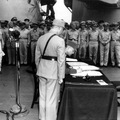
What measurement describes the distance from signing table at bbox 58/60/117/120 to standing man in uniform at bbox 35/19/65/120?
272 mm

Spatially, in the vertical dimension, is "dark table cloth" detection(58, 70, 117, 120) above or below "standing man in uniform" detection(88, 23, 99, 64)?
below

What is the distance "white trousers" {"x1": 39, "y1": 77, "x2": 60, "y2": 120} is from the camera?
3745mm

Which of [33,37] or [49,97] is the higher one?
[33,37]

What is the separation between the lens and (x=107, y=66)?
9.00 metres

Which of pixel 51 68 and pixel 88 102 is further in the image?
pixel 51 68

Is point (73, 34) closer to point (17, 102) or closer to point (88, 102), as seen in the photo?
point (17, 102)

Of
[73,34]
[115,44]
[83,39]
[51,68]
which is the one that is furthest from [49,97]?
[115,44]

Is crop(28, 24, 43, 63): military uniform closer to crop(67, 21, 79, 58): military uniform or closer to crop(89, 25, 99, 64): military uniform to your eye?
crop(67, 21, 79, 58): military uniform

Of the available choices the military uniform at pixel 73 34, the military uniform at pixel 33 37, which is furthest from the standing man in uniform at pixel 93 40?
the military uniform at pixel 33 37

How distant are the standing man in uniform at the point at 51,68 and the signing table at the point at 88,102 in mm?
272

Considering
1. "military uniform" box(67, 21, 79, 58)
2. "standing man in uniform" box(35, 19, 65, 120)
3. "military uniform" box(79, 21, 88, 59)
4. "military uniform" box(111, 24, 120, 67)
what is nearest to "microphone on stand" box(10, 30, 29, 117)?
"standing man in uniform" box(35, 19, 65, 120)

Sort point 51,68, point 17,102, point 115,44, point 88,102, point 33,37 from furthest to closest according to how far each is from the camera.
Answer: point 115,44, point 33,37, point 17,102, point 51,68, point 88,102

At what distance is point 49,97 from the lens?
377cm

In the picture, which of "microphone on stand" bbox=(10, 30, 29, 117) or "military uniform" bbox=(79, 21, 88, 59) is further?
"military uniform" bbox=(79, 21, 88, 59)
